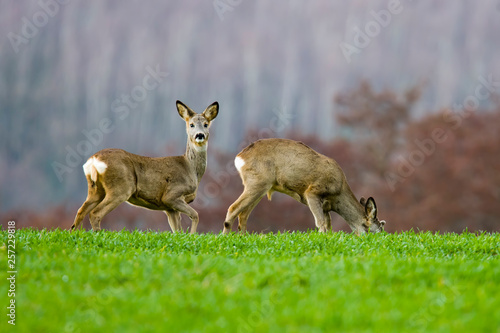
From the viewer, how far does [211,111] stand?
10383mm

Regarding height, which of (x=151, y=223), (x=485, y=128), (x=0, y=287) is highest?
(x=485, y=128)

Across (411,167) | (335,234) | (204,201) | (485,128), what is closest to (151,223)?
(204,201)

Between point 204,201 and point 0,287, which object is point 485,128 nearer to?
point 204,201

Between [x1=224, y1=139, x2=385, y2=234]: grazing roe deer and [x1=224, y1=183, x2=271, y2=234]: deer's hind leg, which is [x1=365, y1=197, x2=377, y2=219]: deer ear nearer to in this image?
[x1=224, y1=139, x2=385, y2=234]: grazing roe deer

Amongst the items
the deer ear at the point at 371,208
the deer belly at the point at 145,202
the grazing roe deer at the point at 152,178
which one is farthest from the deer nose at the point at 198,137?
the deer ear at the point at 371,208

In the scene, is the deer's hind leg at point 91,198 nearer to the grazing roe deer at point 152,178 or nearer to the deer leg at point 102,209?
the grazing roe deer at point 152,178

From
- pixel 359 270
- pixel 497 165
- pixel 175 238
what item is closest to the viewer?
pixel 359 270

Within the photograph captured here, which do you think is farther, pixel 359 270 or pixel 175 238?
pixel 175 238

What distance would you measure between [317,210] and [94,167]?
11.2ft

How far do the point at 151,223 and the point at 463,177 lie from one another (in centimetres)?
1231

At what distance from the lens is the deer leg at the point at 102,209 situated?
912cm

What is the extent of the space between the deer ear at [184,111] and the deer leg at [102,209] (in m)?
1.85

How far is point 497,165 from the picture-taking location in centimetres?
2478

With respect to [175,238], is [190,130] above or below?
above
